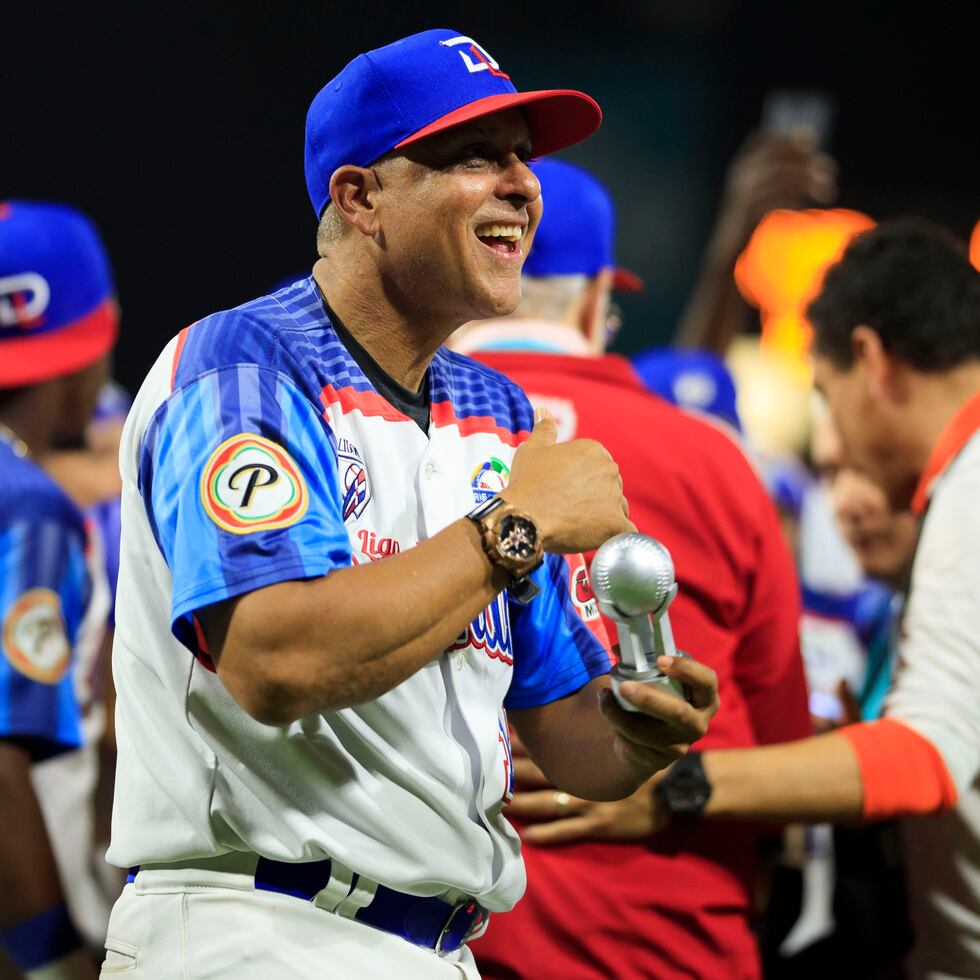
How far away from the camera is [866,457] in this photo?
3062 millimetres

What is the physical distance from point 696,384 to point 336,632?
137 inches

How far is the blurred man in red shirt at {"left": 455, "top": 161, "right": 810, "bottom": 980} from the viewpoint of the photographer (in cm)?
234

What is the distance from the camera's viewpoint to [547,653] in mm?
1950

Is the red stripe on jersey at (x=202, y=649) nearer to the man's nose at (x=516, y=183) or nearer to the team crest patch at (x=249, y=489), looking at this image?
the team crest patch at (x=249, y=489)

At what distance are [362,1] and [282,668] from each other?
7.06m

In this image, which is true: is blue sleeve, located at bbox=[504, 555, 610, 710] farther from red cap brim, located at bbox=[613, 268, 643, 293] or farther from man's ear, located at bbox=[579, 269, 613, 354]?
red cap brim, located at bbox=[613, 268, 643, 293]

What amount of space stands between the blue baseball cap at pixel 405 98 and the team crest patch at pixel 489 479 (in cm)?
43

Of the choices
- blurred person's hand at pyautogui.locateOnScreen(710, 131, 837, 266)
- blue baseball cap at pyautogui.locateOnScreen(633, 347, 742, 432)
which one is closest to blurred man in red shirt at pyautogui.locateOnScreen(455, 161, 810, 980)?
blue baseball cap at pyautogui.locateOnScreen(633, 347, 742, 432)

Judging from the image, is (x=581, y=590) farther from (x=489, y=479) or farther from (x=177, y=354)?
(x=177, y=354)

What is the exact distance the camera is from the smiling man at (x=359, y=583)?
1466 millimetres

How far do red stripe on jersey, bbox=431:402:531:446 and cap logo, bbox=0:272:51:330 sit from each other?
178cm

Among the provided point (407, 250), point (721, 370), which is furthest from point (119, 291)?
point (407, 250)

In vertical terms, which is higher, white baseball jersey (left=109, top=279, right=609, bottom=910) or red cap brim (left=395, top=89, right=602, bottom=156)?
red cap brim (left=395, top=89, right=602, bottom=156)

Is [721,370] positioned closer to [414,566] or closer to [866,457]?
[866,457]
